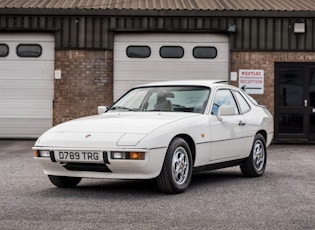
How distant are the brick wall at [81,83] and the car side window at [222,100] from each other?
9098 millimetres

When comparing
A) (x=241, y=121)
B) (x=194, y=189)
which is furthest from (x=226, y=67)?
(x=194, y=189)

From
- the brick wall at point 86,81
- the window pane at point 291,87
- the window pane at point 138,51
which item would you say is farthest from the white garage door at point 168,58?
the window pane at point 291,87

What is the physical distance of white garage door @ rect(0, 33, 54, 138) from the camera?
1820cm

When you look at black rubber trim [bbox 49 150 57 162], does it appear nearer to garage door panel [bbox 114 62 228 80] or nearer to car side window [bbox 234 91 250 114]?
car side window [bbox 234 91 250 114]

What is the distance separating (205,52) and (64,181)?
1071 cm

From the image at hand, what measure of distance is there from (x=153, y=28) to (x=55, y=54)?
9.25 ft

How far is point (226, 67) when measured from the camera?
59.6ft

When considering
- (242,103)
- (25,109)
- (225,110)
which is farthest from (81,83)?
(225,110)

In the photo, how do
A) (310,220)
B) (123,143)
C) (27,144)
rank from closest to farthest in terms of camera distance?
(310,220), (123,143), (27,144)

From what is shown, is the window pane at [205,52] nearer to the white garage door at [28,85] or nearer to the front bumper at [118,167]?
the white garage door at [28,85]

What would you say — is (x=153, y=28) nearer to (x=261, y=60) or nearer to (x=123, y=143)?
(x=261, y=60)

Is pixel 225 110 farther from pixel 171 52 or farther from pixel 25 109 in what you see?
pixel 25 109

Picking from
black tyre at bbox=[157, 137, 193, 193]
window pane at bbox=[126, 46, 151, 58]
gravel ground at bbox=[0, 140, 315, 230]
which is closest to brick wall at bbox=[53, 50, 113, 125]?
window pane at bbox=[126, 46, 151, 58]

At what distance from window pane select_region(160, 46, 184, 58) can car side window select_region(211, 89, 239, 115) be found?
888 cm
